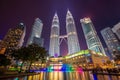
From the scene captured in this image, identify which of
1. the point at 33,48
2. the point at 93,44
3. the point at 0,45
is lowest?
the point at 33,48

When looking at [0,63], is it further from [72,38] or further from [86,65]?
[72,38]

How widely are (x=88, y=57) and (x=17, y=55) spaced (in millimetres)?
73061

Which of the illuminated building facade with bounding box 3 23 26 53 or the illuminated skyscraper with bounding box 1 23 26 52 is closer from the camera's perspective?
the illuminated skyscraper with bounding box 1 23 26 52

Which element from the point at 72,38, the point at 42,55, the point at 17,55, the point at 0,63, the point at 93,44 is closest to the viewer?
the point at 0,63

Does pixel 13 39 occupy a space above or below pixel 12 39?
above

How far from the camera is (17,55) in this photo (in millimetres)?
43500

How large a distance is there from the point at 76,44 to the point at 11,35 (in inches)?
5138

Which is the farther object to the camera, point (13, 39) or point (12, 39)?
point (13, 39)

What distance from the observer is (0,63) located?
3706cm

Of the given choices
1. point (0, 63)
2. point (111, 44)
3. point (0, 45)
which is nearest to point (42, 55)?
point (0, 63)

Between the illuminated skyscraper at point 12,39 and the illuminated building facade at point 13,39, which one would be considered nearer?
the illuminated skyscraper at point 12,39

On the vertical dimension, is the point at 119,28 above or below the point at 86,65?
above

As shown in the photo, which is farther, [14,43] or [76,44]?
[76,44]

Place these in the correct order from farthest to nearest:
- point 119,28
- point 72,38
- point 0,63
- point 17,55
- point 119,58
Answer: point 72,38, point 119,28, point 119,58, point 17,55, point 0,63
